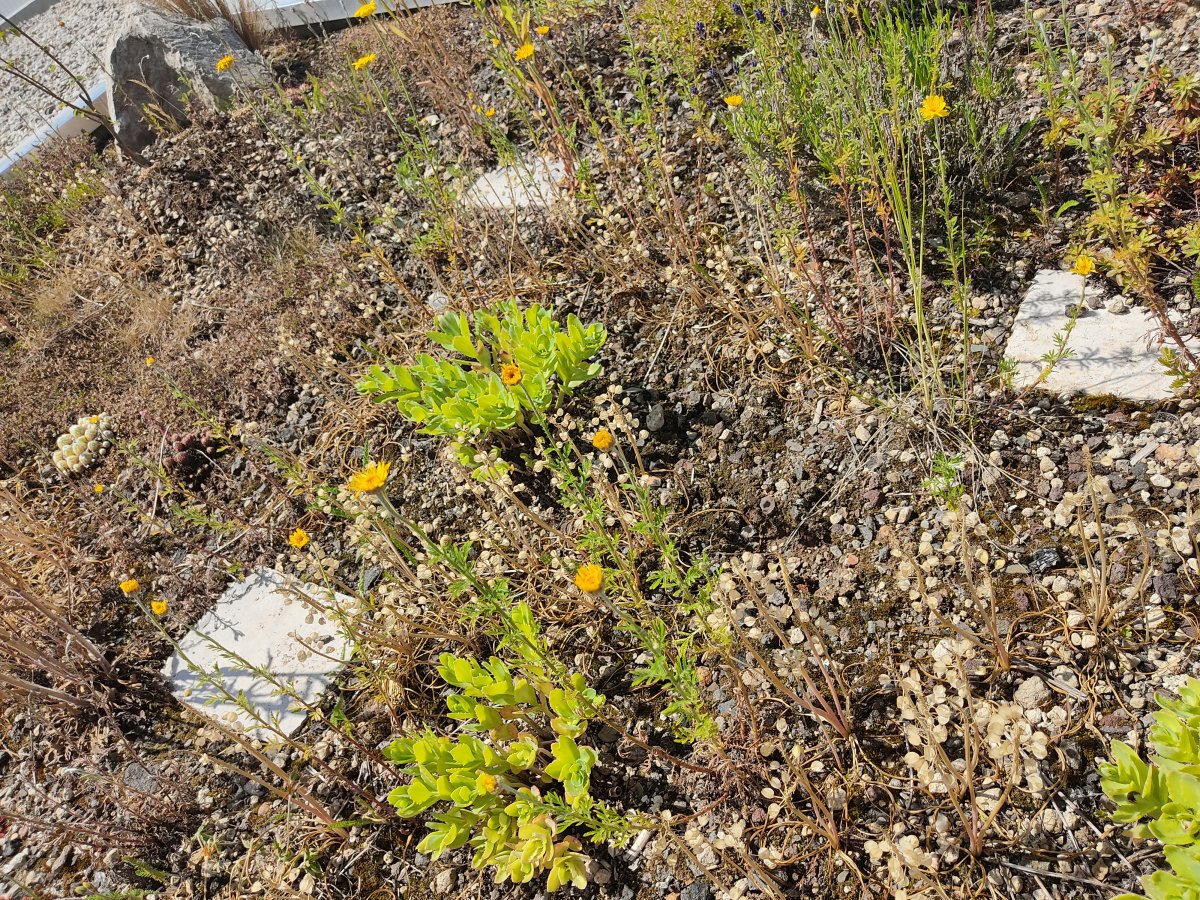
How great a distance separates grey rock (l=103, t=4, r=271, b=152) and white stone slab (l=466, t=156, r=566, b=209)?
95.9 inches

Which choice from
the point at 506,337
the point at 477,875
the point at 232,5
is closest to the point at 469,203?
the point at 506,337

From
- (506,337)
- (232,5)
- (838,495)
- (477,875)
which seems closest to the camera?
(477,875)

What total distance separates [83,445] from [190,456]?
2.28 ft

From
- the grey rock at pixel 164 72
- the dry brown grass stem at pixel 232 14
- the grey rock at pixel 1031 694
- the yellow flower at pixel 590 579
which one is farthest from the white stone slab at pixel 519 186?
the dry brown grass stem at pixel 232 14

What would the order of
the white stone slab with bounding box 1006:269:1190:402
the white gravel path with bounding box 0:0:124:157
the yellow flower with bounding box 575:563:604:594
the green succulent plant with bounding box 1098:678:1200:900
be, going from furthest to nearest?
the white gravel path with bounding box 0:0:124:157, the white stone slab with bounding box 1006:269:1190:402, the yellow flower with bounding box 575:563:604:594, the green succulent plant with bounding box 1098:678:1200:900

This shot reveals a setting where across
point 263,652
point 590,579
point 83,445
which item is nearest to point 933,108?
point 590,579

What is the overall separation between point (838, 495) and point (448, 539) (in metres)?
1.27

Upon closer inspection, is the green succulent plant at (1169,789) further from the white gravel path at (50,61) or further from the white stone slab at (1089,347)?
the white gravel path at (50,61)

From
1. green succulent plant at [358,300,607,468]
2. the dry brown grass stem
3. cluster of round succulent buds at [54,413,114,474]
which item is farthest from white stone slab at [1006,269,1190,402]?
the dry brown grass stem

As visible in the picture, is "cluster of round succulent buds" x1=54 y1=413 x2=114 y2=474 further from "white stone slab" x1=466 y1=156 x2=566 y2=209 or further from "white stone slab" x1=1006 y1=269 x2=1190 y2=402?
"white stone slab" x1=1006 y1=269 x2=1190 y2=402

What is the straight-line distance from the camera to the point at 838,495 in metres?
2.21

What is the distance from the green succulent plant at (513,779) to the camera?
70.2 inches

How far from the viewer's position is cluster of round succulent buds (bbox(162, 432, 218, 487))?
3331mm

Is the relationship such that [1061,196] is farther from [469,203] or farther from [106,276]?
[106,276]
